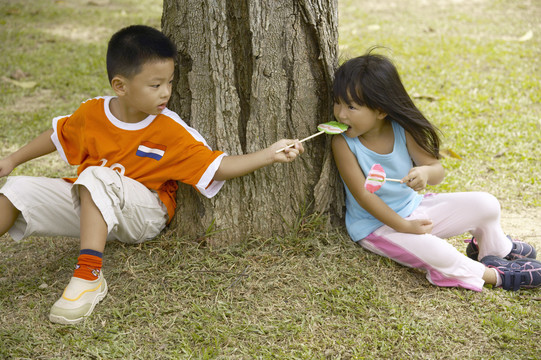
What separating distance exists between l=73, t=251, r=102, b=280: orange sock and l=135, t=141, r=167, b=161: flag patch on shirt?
0.52m

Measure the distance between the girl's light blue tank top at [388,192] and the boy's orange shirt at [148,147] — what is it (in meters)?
0.69

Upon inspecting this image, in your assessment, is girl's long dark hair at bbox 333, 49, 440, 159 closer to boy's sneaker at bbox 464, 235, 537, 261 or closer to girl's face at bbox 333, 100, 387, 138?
girl's face at bbox 333, 100, 387, 138

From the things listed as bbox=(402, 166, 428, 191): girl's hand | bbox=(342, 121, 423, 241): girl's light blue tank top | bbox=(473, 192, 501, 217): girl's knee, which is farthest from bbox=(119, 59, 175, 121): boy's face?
bbox=(473, 192, 501, 217): girl's knee

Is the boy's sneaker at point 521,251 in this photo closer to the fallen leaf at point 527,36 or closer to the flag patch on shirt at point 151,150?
the flag patch on shirt at point 151,150

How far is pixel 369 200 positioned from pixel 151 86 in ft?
3.70

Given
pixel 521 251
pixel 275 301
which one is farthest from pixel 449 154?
pixel 275 301

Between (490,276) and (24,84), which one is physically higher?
(24,84)

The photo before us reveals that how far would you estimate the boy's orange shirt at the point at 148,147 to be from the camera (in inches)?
97.1

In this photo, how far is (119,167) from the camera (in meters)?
2.56

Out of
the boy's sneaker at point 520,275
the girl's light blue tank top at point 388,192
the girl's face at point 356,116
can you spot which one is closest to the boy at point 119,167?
the girl's face at point 356,116

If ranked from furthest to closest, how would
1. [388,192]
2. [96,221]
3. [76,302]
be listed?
[388,192] < [96,221] < [76,302]

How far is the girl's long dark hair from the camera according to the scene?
2.51 metres

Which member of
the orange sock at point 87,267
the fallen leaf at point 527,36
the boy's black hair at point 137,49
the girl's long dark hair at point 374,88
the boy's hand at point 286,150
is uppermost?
the boy's black hair at point 137,49

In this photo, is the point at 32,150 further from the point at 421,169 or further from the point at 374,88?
the point at 421,169
